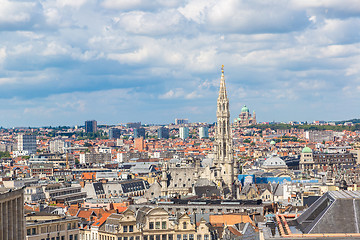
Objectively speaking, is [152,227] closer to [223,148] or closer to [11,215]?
[11,215]

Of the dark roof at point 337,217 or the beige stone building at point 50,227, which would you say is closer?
the dark roof at point 337,217

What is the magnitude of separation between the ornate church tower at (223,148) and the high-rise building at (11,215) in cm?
8502

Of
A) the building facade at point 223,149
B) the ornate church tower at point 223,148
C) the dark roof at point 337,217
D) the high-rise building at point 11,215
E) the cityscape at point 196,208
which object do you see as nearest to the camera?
the dark roof at point 337,217

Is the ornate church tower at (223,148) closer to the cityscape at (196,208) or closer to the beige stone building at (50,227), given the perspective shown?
the cityscape at (196,208)

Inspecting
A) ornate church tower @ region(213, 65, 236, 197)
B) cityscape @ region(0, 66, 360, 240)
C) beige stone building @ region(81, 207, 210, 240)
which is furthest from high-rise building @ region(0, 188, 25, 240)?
ornate church tower @ region(213, 65, 236, 197)

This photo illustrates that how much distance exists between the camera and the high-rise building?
1569 inches

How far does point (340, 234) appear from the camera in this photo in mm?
32531

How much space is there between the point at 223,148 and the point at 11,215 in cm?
9600

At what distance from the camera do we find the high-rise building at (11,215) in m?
39.8

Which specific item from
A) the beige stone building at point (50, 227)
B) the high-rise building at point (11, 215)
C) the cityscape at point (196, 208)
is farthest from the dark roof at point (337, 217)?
the beige stone building at point (50, 227)

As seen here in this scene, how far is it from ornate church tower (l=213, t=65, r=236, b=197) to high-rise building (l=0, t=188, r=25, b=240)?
279ft

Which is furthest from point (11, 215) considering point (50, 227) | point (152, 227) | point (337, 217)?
point (152, 227)

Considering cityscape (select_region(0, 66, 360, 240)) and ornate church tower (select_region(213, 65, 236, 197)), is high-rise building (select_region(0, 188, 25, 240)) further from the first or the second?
ornate church tower (select_region(213, 65, 236, 197))

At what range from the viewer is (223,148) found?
13625cm
